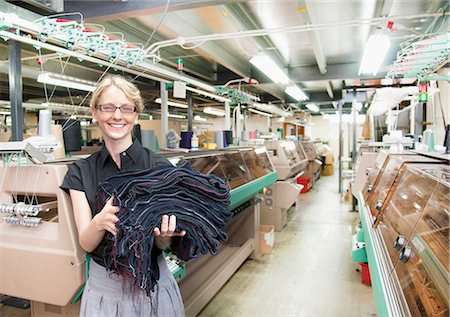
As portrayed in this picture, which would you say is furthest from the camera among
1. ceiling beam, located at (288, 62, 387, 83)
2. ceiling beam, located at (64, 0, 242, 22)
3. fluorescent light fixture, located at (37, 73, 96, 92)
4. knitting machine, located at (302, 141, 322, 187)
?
knitting machine, located at (302, 141, 322, 187)

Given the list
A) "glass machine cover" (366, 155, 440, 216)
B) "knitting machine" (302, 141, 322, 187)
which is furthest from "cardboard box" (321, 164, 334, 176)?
"glass machine cover" (366, 155, 440, 216)

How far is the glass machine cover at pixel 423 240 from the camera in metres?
0.96

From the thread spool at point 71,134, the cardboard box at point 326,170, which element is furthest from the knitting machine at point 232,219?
the cardboard box at point 326,170

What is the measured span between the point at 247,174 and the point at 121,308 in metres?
2.19

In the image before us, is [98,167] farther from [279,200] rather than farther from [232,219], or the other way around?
[279,200]

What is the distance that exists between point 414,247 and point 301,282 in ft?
7.00

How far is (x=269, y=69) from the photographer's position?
12.0ft

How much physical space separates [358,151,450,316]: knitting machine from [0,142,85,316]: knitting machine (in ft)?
3.89

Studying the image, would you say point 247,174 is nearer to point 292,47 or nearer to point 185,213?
point 292,47

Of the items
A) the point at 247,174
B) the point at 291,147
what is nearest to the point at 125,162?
the point at 247,174

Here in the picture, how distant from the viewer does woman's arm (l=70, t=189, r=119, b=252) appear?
3.28 feet

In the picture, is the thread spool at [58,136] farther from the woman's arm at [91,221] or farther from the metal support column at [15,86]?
the woman's arm at [91,221]

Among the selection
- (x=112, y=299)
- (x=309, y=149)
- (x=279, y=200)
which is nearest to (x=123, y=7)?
(x=112, y=299)

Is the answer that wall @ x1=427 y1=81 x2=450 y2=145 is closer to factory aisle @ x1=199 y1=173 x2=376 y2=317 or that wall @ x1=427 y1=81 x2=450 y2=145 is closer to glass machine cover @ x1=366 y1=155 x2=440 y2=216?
factory aisle @ x1=199 y1=173 x2=376 y2=317
